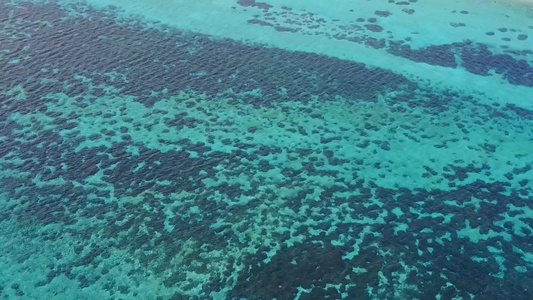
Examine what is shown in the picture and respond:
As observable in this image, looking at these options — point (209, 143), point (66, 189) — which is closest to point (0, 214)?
point (66, 189)

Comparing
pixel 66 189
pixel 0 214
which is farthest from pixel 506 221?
pixel 0 214

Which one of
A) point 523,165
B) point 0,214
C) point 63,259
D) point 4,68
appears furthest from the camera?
point 4,68

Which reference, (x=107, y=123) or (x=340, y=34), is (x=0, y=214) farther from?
(x=340, y=34)

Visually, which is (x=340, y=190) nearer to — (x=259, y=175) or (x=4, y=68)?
(x=259, y=175)

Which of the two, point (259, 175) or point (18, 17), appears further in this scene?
point (18, 17)

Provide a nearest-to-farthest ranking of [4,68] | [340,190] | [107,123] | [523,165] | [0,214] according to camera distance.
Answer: [0,214] < [340,190] < [523,165] < [107,123] < [4,68]

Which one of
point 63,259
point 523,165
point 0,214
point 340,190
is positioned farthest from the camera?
point 523,165
